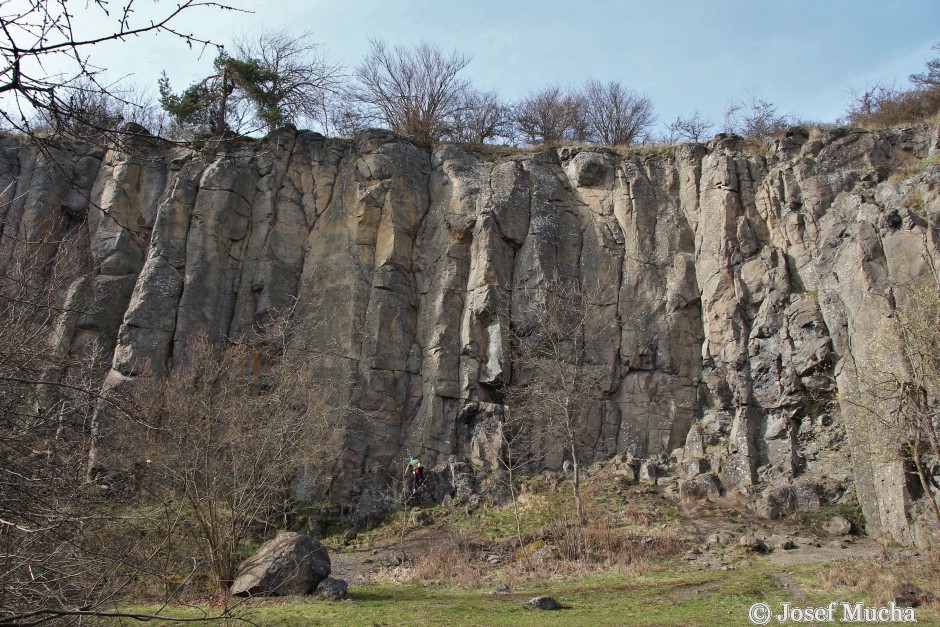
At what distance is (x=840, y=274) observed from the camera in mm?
21359

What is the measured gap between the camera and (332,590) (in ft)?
45.3

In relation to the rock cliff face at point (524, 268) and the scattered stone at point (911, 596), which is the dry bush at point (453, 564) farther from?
the scattered stone at point (911, 596)

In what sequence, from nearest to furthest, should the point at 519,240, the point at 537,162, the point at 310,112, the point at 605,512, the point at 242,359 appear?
1. the point at 605,512
2. the point at 242,359
3. the point at 519,240
4. the point at 537,162
5. the point at 310,112

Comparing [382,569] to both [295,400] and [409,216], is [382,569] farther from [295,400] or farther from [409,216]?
[409,216]

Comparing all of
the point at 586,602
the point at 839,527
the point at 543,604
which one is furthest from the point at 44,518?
the point at 839,527

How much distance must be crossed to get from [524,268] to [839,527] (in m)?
13.1

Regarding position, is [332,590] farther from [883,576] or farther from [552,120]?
[552,120]

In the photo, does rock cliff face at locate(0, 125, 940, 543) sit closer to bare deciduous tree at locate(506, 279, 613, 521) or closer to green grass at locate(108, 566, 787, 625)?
bare deciduous tree at locate(506, 279, 613, 521)

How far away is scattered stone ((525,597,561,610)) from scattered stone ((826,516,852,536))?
9.00 m

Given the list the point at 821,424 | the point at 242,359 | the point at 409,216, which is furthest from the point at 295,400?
the point at 821,424

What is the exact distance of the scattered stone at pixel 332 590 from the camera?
44.9 ft

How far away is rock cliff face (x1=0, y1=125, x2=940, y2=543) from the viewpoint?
21.4m

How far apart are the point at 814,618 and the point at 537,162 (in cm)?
2129

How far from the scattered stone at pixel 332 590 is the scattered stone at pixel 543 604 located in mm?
3620
